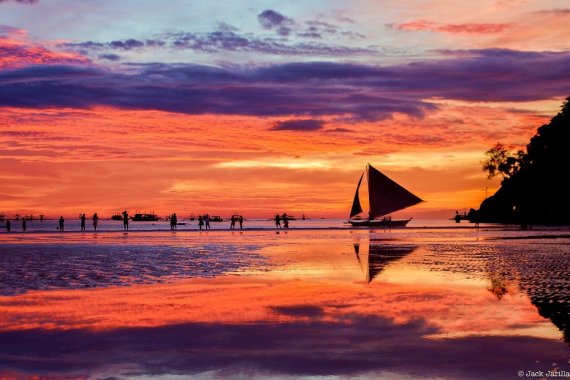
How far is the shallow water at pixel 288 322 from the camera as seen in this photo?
28.4 feet

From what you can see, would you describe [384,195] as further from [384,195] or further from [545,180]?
[545,180]

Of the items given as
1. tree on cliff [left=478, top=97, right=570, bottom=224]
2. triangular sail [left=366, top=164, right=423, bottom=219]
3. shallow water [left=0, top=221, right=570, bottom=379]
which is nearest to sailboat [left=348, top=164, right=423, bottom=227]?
triangular sail [left=366, top=164, right=423, bottom=219]

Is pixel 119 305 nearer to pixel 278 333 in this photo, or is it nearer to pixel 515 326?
pixel 278 333

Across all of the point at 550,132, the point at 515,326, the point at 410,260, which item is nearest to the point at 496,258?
the point at 410,260

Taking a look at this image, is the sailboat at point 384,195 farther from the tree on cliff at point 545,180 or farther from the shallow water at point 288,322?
the shallow water at point 288,322

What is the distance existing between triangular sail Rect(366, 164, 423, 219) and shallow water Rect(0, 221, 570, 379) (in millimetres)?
70459

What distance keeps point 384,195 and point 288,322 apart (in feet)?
271

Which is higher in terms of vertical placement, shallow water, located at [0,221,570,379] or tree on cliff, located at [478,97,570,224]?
tree on cliff, located at [478,97,570,224]

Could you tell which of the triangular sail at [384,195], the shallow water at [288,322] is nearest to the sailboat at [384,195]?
the triangular sail at [384,195]

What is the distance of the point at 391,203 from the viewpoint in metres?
94.1

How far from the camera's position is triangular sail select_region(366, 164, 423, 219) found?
3664 inches

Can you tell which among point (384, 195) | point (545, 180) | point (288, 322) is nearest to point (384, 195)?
point (384, 195)

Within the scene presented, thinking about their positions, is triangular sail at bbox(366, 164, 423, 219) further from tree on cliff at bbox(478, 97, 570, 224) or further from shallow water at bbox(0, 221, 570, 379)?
shallow water at bbox(0, 221, 570, 379)

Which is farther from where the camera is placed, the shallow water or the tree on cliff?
the tree on cliff
